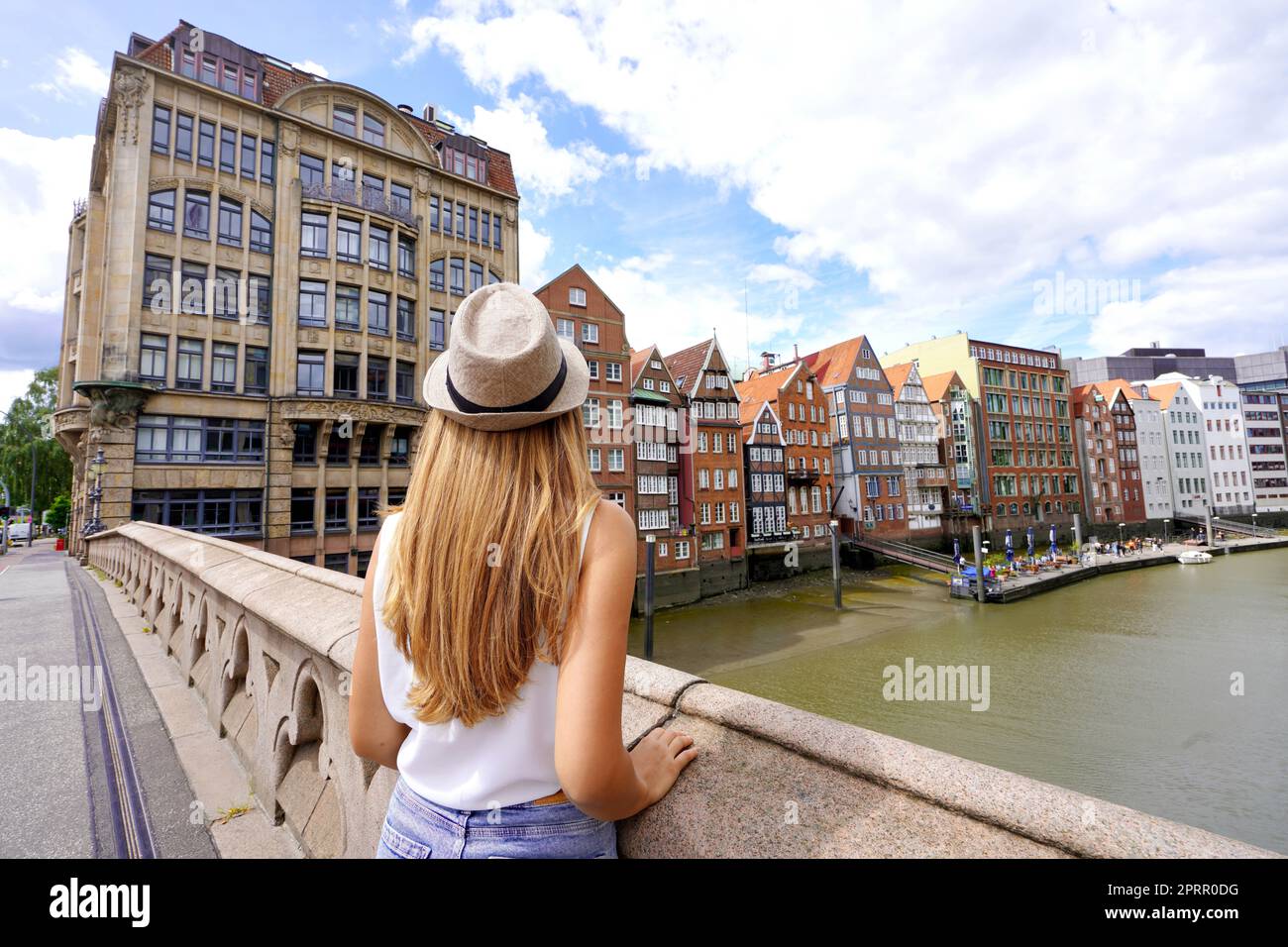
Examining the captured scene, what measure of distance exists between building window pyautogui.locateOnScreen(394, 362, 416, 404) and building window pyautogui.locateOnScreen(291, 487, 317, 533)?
615 cm

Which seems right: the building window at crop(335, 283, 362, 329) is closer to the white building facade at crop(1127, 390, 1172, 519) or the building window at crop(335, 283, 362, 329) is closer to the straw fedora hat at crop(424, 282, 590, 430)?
the straw fedora hat at crop(424, 282, 590, 430)

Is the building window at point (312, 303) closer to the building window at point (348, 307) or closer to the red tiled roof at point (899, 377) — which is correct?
the building window at point (348, 307)

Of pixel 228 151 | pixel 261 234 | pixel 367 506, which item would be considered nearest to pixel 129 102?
pixel 228 151

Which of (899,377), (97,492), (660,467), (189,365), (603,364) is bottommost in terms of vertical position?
(97,492)

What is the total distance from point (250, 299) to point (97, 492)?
10012 mm

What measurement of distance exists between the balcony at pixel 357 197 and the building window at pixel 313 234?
81 centimetres

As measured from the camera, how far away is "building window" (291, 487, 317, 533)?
25.3 meters

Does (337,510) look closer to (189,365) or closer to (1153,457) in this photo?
(189,365)

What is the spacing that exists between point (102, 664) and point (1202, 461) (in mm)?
108665

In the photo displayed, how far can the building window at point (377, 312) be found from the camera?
27344 mm

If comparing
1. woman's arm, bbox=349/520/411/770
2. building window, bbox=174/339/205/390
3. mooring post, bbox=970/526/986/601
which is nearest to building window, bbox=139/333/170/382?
building window, bbox=174/339/205/390

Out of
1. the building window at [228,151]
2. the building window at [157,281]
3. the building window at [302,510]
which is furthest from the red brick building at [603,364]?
the building window at [157,281]

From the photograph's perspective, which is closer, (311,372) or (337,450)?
(311,372)

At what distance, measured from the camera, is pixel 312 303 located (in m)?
26.0
